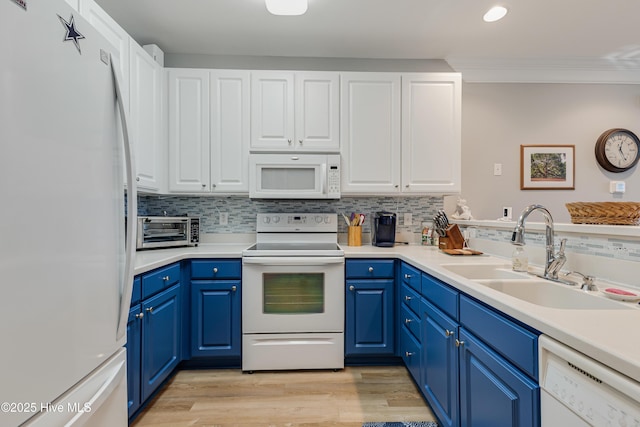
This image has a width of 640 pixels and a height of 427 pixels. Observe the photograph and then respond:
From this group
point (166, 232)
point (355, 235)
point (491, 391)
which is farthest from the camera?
point (355, 235)

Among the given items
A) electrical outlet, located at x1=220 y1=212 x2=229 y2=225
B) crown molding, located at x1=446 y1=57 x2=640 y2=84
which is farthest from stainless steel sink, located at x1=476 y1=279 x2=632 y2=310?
crown molding, located at x1=446 y1=57 x2=640 y2=84

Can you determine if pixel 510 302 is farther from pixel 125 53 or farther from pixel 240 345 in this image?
pixel 125 53

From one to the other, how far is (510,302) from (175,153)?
2.40 meters

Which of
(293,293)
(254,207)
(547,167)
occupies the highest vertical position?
(547,167)

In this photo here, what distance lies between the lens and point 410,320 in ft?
6.34

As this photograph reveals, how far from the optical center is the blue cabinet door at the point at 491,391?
0.88 m

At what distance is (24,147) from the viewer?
0.61 metres

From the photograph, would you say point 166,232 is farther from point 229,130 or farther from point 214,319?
point 229,130

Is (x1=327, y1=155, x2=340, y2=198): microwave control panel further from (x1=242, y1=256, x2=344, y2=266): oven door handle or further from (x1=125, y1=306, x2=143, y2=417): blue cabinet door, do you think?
(x1=125, y1=306, x2=143, y2=417): blue cabinet door

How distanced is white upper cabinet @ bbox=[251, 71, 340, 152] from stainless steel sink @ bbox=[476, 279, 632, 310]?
156 cm

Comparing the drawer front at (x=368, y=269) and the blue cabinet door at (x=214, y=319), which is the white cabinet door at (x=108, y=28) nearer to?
the blue cabinet door at (x=214, y=319)

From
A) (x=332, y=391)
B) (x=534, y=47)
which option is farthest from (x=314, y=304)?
(x=534, y=47)

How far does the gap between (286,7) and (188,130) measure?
1.18 m

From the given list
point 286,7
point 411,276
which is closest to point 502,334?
point 411,276
